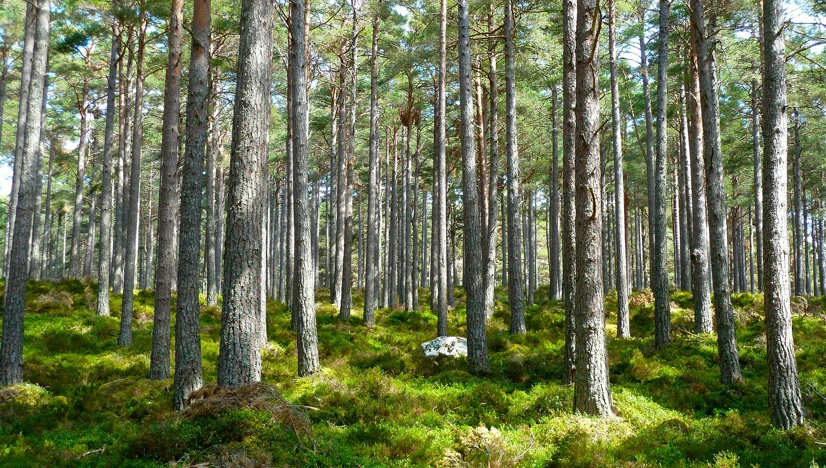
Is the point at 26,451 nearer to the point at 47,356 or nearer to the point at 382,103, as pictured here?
the point at 47,356

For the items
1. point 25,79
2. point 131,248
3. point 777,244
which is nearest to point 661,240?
point 777,244

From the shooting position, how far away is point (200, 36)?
873 cm

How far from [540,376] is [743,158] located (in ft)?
69.1

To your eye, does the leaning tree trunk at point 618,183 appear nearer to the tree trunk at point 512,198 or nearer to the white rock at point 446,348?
the tree trunk at point 512,198

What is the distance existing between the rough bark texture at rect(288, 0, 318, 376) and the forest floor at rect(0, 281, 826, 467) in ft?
2.03

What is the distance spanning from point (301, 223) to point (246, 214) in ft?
13.7

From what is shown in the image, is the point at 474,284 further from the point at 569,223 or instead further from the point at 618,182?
the point at 618,182

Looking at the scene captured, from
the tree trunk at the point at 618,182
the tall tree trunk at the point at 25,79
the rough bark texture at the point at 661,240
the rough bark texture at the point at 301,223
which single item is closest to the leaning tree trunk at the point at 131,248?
the tall tree trunk at the point at 25,79

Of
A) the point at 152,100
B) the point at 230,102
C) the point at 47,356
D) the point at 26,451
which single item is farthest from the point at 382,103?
the point at 26,451

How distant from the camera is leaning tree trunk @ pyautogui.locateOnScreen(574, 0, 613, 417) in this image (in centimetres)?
684

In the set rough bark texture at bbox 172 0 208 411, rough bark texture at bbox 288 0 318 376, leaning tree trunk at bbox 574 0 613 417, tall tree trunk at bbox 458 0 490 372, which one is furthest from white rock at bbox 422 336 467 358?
rough bark texture at bbox 172 0 208 411

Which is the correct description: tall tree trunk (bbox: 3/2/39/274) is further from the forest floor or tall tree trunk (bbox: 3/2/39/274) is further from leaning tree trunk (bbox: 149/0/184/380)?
the forest floor

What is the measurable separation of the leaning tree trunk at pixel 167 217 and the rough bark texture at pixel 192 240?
3.72ft

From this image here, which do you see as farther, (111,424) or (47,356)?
(47,356)
